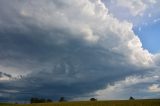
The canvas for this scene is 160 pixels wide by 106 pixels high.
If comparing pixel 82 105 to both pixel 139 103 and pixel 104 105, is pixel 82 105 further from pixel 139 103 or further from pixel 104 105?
pixel 139 103

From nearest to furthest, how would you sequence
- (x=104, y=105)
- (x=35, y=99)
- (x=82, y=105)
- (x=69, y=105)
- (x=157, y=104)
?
(x=157, y=104)
(x=104, y=105)
(x=82, y=105)
(x=69, y=105)
(x=35, y=99)

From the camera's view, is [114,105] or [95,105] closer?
[114,105]

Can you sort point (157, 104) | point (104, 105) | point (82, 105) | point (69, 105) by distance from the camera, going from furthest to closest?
point (69, 105) < point (82, 105) < point (104, 105) < point (157, 104)

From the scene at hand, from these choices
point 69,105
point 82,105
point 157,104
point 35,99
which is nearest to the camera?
point 157,104

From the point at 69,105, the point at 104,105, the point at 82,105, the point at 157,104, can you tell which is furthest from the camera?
the point at 69,105

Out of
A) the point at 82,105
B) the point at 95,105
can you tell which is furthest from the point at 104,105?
the point at 82,105

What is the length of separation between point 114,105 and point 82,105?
9.80 metres

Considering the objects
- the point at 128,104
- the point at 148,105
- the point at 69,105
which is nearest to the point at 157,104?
the point at 148,105

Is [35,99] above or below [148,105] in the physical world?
above

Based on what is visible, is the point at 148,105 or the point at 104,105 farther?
the point at 104,105

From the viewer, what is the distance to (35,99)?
15100 centimetres

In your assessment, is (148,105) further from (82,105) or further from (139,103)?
(82,105)

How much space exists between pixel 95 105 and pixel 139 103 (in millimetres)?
9582

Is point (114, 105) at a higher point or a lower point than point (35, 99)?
lower
